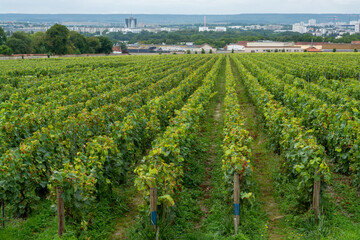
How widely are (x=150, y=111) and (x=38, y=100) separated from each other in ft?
17.8

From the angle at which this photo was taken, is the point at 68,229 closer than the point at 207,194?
Yes

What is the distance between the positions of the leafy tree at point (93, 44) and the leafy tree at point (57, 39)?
11779 millimetres

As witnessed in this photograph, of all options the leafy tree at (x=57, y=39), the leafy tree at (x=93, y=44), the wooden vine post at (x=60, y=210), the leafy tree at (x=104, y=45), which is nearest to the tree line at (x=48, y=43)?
the leafy tree at (x=57, y=39)

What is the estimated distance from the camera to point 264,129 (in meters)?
13.0

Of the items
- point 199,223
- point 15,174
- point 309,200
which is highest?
point 15,174

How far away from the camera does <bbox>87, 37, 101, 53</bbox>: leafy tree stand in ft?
330

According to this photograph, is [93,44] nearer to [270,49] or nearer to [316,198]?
[270,49]

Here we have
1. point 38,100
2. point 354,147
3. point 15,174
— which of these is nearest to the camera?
point 15,174

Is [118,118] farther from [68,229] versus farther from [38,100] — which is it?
[68,229]

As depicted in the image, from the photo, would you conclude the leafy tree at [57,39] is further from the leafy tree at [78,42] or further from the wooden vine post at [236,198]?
the wooden vine post at [236,198]

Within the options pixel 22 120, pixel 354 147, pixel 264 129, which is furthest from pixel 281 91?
pixel 22 120

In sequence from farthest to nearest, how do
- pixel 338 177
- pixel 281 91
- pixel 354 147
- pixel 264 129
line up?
pixel 281 91 → pixel 264 129 → pixel 338 177 → pixel 354 147

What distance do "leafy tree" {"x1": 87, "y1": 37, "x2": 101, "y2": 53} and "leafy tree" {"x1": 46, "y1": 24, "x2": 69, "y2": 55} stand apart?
38.6 ft

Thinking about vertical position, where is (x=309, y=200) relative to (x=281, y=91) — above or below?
below
